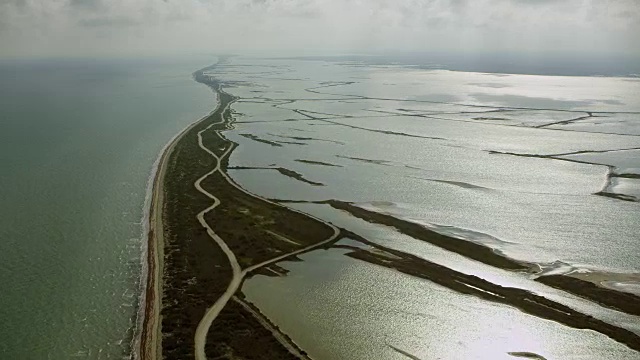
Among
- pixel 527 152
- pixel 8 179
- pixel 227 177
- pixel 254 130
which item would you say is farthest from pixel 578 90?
pixel 8 179

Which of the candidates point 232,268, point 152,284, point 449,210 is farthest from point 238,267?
point 449,210

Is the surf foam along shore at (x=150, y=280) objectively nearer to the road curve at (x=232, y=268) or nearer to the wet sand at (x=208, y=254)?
the wet sand at (x=208, y=254)

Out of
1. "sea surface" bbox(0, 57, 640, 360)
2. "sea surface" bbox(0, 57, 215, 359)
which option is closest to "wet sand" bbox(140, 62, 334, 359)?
"sea surface" bbox(0, 57, 640, 360)

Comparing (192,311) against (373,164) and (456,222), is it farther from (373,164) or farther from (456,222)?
(373,164)

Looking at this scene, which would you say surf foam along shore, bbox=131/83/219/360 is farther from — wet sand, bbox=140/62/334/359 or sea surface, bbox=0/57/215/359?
sea surface, bbox=0/57/215/359

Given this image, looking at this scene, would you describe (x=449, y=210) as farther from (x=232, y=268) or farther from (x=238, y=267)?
(x=232, y=268)
